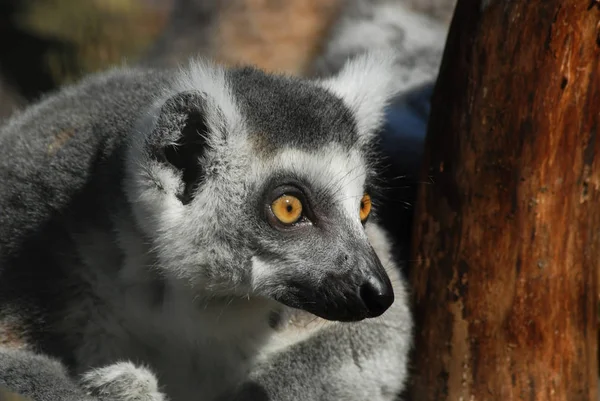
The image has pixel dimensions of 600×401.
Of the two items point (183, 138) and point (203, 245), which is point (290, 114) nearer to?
point (183, 138)

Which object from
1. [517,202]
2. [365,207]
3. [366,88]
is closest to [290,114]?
[365,207]

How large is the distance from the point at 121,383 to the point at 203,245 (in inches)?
26.8

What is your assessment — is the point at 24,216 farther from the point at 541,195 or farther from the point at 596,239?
the point at 596,239

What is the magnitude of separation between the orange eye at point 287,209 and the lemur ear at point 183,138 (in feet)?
1.10

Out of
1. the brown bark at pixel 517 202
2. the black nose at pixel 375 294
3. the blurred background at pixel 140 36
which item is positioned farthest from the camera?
the blurred background at pixel 140 36

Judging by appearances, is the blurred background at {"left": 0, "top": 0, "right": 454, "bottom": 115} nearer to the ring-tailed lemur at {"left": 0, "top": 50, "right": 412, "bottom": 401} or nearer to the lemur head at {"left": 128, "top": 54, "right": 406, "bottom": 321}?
the ring-tailed lemur at {"left": 0, "top": 50, "right": 412, "bottom": 401}

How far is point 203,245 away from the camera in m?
3.26

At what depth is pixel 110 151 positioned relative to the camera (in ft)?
12.1

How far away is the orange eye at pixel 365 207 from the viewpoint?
345 centimetres

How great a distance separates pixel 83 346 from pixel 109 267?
38cm

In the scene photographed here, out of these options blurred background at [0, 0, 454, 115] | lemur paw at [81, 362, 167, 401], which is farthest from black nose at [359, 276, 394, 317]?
blurred background at [0, 0, 454, 115]

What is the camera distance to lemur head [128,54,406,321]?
3146mm

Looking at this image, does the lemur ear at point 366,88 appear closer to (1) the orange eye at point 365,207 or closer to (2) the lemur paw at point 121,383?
(1) the orange eye at point 365,207

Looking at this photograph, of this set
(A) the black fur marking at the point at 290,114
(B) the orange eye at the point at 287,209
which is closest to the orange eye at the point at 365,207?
(A) the black fur marking at the point at 290,114
